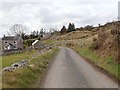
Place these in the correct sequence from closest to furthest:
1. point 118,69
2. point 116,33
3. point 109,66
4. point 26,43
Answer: point 118,69
point 109,66
point 116,33
point 26,43

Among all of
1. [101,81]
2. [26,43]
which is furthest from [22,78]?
[26,43]

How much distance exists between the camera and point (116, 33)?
28375mm

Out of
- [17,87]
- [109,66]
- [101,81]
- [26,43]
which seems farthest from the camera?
[26,43]

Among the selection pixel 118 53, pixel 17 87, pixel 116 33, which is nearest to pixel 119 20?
pixel 116 33

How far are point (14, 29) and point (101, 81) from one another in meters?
161

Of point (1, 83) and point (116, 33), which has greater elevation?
point (116, 33)

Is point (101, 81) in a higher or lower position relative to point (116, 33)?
lower

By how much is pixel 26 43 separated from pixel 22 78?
417 feet

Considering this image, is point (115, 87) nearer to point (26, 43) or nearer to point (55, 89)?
point (55, 89)

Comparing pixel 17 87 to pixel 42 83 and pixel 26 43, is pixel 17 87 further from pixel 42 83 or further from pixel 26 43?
pixel 26 43

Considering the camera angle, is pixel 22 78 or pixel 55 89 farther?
pixel 22 78

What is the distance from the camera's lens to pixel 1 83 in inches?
631

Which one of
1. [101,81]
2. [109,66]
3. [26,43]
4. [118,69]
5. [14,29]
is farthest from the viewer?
[14,29]

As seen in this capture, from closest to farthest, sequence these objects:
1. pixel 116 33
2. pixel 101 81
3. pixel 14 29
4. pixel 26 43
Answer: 1. pixel 101 81
2. pixel 116 33
3. pixel 26 43
4. pixel 14 29
